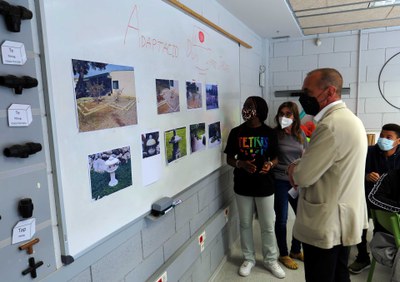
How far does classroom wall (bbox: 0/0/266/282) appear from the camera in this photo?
2.96 ft

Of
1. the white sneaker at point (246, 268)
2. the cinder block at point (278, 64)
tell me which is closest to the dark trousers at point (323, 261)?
the white sneaker at point (246, 268)

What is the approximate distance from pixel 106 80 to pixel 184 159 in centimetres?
84

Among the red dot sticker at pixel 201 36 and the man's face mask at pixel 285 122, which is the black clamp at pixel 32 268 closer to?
Result: the red dot sticker at pixel 201 36

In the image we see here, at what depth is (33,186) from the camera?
95cm

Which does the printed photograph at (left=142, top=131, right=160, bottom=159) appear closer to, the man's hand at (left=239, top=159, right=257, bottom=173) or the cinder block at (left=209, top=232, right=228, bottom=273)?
the man's hand at (left=239, top=159, right=257, bottom=173)

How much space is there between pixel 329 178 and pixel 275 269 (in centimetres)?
140

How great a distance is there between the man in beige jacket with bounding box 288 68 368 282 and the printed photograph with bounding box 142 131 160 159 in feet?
2.47

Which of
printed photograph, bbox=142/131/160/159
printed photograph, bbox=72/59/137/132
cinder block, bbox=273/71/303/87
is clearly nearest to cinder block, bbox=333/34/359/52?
cinder block, bbox=273/71/303/87

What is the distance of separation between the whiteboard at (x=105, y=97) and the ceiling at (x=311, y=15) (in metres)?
0.79

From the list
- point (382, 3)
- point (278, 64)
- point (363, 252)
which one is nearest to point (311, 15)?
point (382, 3)

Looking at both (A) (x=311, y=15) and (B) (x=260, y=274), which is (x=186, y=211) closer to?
(B) (x=260, y=274)

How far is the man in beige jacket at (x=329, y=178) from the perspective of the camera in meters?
1.44

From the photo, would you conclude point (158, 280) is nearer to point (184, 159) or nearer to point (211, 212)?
point (184, 159)

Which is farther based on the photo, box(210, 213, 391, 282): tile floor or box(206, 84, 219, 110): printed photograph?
box(210, 213, 391, 282): tile floor
